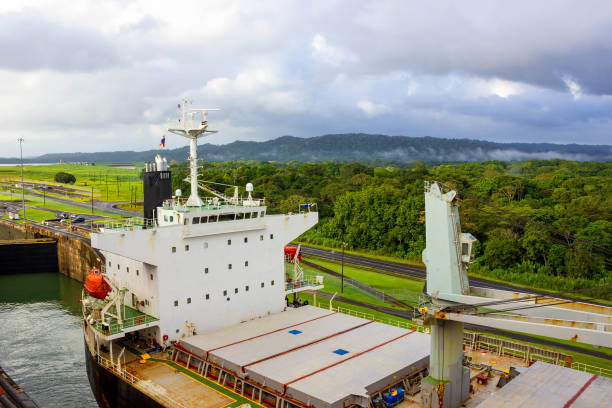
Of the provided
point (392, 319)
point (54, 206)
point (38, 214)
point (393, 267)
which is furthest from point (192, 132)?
point (54, 206)

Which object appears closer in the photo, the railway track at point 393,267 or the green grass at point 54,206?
the railway track at point 393,267

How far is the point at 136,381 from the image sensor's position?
16781 millimetres

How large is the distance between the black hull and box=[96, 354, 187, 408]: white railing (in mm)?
134

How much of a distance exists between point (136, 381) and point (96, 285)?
4.42 meters

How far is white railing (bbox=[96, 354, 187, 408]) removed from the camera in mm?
15225

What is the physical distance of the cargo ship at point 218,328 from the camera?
15.4 meters

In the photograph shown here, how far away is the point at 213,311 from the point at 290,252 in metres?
7.82

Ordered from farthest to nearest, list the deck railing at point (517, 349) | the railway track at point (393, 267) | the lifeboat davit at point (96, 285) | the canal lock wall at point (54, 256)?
the canal lock wall at point (54, 256)
the railway track at point (393, 267)
the deck railing at point (517, 349)
the lifeboat davit at point (96, 285)

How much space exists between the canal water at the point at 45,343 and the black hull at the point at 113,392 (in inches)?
65.7

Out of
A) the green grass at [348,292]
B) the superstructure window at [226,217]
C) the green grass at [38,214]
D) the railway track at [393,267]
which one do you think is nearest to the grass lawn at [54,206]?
the green grass at [38,214]

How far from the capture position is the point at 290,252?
27.1m

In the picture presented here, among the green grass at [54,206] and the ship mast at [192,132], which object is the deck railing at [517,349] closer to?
the ship mast at [192,132]

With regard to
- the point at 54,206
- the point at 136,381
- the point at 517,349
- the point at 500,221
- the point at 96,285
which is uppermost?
the point at 96,285

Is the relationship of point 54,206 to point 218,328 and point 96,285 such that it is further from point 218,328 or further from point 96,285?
point 218,328
